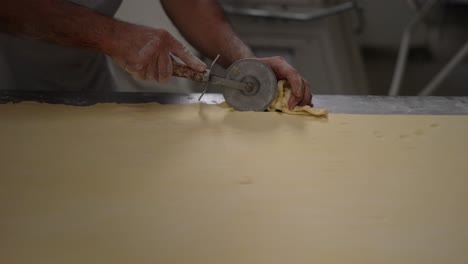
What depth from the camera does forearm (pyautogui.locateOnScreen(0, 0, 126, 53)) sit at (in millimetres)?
1103

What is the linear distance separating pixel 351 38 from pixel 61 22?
177cm

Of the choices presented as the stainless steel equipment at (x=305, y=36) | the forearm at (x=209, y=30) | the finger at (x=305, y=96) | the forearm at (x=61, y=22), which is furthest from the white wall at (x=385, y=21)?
the forearm at (x=61, y=22)

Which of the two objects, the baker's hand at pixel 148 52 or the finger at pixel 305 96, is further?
the finger at pixel 305 96

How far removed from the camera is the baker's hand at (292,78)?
47.3 inches

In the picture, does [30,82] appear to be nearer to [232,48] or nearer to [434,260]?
[232,48]

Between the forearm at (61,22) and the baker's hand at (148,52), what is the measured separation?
0.09ft

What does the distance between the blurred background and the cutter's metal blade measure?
57cm

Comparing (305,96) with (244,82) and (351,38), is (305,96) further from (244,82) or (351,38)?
(351,38)

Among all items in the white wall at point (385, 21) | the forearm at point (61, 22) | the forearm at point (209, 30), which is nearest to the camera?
the forearm at point (61, 22)

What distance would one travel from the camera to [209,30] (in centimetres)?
146

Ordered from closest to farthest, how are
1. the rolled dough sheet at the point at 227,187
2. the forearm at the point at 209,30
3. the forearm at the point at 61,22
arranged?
the rolled dough sheet at the point at 227,187
the forearm at the point at 61,22
the forearm at the point at 209,30

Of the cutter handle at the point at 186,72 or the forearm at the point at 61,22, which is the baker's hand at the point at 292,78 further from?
the forearm at the point at 61,22

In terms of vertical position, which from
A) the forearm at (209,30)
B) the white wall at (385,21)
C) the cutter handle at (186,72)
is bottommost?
the cutter handle at (186,72)

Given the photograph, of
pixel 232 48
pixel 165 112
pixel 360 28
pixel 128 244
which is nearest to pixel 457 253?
pixel 128 244
